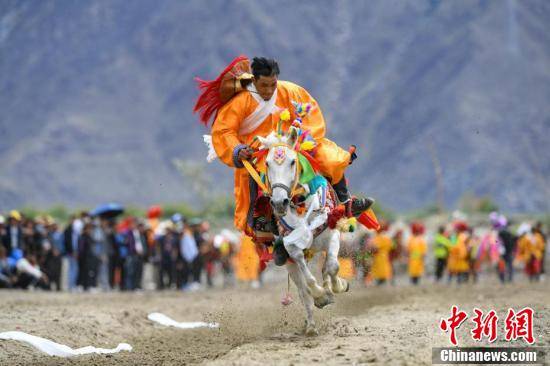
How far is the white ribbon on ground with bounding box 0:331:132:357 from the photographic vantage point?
1048 centimetres

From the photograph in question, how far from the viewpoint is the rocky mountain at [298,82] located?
70250mm

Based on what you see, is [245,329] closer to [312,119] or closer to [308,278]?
[308,278]

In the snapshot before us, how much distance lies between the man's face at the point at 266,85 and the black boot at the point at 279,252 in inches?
66.6

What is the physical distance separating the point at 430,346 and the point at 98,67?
277ft

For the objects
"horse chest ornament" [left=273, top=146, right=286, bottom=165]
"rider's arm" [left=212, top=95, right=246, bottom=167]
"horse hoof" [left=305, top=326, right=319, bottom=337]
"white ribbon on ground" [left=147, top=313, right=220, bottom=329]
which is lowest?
"horse hoof" [left=305, top=326, right=319, bottom=337]

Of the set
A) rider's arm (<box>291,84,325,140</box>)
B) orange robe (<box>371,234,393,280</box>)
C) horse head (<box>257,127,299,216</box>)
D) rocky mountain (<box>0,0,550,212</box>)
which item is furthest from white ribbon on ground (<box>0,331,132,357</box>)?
rocky mountain (<box>0,0,550,212</box>)

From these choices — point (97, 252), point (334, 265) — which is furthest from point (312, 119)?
point (97, 252)

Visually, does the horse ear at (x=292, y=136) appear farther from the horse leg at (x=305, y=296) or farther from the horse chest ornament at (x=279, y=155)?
the horse leg at (x=305, y=296)

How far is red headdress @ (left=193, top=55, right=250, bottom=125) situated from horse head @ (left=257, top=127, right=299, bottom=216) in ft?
4.46

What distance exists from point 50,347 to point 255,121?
11.3 feet

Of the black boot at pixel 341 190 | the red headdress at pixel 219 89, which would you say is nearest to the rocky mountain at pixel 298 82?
the red headdress at pixel 219 89

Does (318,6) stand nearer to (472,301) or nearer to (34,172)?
(34,172)

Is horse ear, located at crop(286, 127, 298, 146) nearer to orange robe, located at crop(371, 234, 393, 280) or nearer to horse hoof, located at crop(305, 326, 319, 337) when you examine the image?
horse hoof, located at crop(305, 326, 319, 337)

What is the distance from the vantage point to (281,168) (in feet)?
31.6
